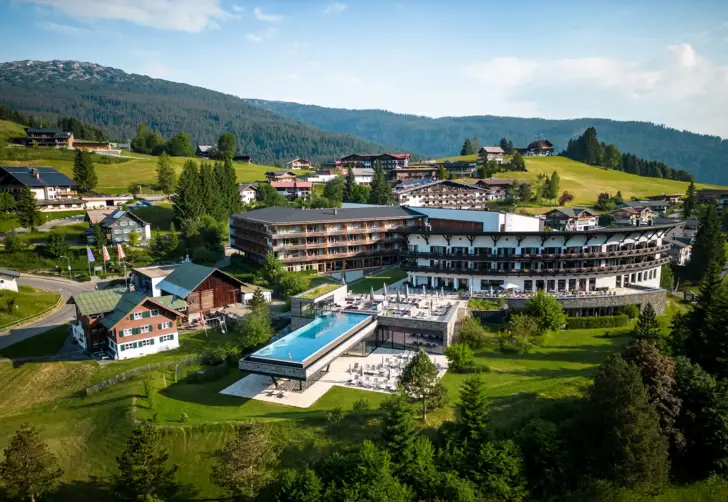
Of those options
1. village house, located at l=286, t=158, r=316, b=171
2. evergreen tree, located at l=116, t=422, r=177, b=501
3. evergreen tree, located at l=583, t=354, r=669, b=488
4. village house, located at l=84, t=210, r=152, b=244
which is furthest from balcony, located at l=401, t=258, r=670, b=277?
village house, located at l=286, t=158, r=316, b=171

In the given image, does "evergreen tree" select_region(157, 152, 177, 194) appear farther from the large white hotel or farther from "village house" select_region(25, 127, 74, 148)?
"village house" select_region(25, 127, 74, 148)

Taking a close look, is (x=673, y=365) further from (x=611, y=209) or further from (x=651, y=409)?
(x=611, y=209)

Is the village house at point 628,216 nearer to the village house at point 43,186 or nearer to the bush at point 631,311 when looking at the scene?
the bush at point 631,311

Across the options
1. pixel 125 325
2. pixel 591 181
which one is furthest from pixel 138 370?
pixel 591 181

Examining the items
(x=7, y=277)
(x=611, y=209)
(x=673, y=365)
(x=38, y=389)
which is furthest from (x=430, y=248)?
(x=611, y=209)

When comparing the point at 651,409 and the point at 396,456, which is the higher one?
the point at 651,409

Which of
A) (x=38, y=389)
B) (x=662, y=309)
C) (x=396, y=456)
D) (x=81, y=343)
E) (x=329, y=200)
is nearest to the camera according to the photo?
(x=396, y=456)

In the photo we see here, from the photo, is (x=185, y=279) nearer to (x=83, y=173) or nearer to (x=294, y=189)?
(x=83, y=173)

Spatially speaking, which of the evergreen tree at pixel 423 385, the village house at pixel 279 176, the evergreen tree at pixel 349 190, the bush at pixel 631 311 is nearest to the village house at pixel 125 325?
the evergreen tree at pixel 423 385
